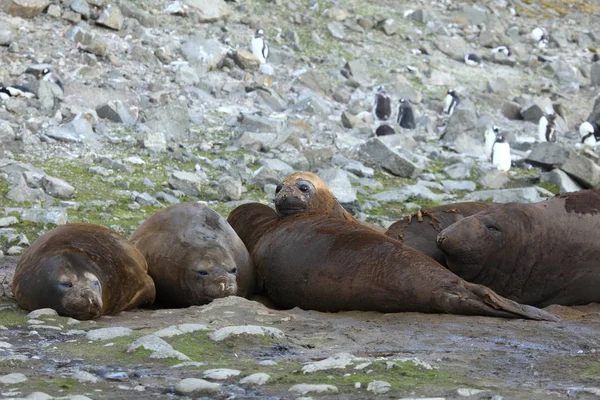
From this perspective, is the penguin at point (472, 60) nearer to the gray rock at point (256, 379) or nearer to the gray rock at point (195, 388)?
the gray rock at point (256, 379)

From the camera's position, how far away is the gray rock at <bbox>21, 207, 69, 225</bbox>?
1088 cm

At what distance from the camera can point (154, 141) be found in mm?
15117

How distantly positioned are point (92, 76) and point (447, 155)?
6158mm

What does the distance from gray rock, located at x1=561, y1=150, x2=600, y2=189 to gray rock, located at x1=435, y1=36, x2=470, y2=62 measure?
10.7m

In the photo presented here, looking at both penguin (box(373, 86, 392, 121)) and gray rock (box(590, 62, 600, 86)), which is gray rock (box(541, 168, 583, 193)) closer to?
penguin (box(373, 86, 392, 121))

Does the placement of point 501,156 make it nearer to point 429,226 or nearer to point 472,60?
point 472,60

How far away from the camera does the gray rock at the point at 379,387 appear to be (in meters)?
4.43

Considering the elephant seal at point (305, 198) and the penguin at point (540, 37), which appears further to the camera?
the penguin at point (540, 37)

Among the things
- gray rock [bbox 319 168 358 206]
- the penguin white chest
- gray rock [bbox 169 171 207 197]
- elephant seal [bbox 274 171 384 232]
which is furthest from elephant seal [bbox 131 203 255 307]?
the penguin white chest

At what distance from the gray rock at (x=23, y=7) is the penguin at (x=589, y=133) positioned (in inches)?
441

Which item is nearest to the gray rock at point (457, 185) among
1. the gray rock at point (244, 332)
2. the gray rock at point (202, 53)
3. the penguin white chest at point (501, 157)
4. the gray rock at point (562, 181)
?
the gray rock at point (562, 181)

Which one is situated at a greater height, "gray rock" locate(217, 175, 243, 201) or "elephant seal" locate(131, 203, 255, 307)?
"elephant seal" locate(131, 203, 255, 307)

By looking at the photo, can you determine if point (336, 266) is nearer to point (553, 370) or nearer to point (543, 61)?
point (553, 370)

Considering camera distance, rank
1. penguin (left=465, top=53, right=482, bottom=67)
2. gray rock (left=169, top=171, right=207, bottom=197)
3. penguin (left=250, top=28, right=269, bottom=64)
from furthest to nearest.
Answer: penguin (left=465, top=53, right=482, bottom=67) → penguin (left=250, top=28, right=269, bottom=64) → gray rock (left=169, top=171, right=207, bottom=197)
